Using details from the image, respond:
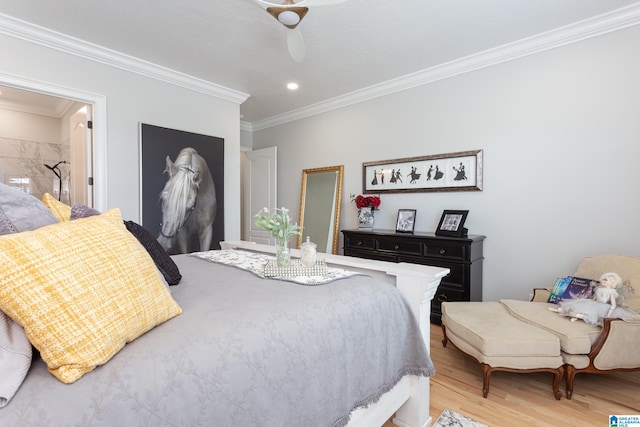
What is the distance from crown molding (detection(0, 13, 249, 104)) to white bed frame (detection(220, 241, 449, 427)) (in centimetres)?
316

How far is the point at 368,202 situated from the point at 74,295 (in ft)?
11.2

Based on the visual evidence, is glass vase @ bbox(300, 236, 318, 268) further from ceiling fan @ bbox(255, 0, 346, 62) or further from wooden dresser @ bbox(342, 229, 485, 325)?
wooden dresser @ bbox(342, 229, 485, 325)

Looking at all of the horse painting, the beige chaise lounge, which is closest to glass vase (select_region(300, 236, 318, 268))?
the beige chaise lounge

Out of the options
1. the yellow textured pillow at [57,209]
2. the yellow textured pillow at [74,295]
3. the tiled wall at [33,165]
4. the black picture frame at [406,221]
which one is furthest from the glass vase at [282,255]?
the tiled wall at [33,165]

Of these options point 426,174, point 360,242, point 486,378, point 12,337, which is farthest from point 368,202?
point 12,337

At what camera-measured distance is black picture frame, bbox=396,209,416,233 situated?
3.58 metres

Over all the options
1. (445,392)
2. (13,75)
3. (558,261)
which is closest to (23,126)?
(13,75)

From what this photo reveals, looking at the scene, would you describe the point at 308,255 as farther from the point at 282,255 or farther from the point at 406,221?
the point at 406,221

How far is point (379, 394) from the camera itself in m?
1.31

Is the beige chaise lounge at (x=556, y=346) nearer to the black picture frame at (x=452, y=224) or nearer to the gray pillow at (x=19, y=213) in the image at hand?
the black picture frame at (x=452, y=224)

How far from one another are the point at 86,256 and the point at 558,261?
3.36 meters

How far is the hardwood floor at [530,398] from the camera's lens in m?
1.73

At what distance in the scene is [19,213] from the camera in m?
0.98

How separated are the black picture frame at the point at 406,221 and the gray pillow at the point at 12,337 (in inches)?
126
